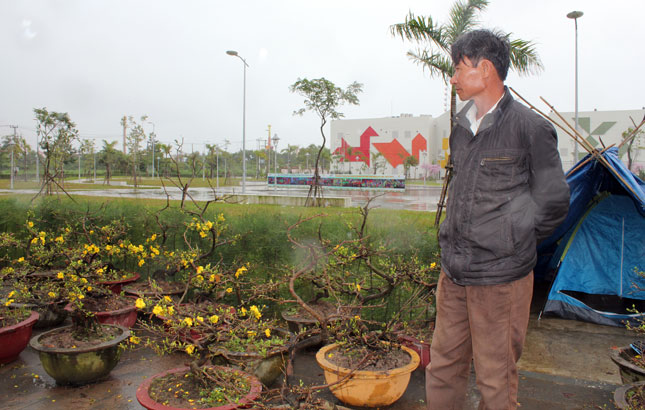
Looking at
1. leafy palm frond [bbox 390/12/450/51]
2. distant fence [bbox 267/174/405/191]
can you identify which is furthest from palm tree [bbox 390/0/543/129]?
distant fence [bbox 267/174/405/191]

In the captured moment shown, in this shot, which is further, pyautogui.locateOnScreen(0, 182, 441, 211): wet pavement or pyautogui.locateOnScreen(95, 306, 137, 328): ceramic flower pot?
pyautogui.locateOnScreen(0, 182, 441, 211): wet pavement

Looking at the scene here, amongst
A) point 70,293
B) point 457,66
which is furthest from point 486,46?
point 70,293

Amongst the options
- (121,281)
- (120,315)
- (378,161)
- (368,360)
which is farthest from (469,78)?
(378,161)

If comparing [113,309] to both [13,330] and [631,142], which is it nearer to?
[13,330]

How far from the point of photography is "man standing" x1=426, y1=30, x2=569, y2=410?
182cm

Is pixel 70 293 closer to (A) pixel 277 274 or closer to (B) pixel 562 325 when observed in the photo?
(A) pixel 277 274

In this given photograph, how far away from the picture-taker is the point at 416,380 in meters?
3.61

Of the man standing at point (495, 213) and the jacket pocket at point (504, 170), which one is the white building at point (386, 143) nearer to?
the man standing at point (495, 213)

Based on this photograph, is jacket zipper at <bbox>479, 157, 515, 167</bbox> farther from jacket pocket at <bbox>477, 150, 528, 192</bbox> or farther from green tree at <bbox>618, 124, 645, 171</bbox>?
green tree at <bbox>618, 124, 645, 171</bbox>

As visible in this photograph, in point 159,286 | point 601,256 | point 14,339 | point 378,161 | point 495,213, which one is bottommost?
point 14,339

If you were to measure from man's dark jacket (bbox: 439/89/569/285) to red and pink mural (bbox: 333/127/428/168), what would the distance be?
56536 mm

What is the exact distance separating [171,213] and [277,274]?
1712mm

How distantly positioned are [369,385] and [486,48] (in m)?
2.09

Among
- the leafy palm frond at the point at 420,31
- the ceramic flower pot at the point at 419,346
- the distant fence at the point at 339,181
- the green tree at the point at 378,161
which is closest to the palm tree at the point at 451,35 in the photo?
the leafy palm frond at the point at 420,31
